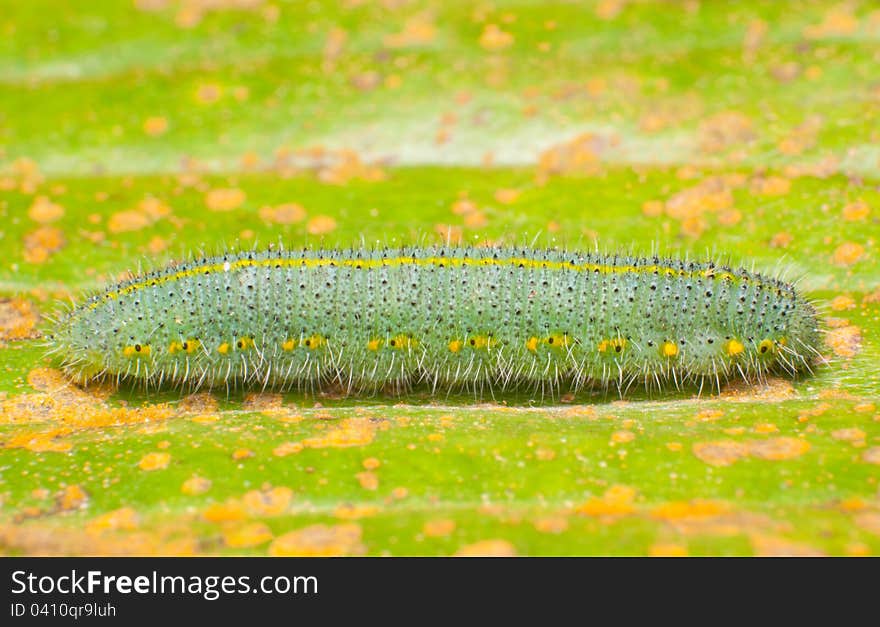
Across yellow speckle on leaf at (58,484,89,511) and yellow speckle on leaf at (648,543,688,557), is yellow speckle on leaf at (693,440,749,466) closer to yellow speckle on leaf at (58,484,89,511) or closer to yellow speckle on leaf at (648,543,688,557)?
yellow speckle on leaf at (648,543,688,557)

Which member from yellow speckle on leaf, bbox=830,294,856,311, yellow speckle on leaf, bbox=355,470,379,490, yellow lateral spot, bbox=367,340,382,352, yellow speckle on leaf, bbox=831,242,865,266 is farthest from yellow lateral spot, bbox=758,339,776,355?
yellow speckle on leaf, bbox=355,470,379,490

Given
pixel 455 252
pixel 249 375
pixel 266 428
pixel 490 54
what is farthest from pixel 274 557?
pixel 490 54

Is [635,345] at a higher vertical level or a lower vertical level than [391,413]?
higher

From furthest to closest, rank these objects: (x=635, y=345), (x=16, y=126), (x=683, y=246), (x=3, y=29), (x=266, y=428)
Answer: (x=3, y=29) → (x=16, y=126) → (x=683, y=246) → (x=635, y=345) → (x=266, y=428)

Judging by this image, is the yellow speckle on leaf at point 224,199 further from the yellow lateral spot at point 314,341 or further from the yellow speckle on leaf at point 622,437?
the yellow speckle on leaf at point 622,437

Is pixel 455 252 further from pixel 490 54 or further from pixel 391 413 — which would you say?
pixel 490 54

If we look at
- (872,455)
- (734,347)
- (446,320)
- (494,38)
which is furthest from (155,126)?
(872,455)

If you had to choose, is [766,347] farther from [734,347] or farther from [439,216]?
[439,216]
